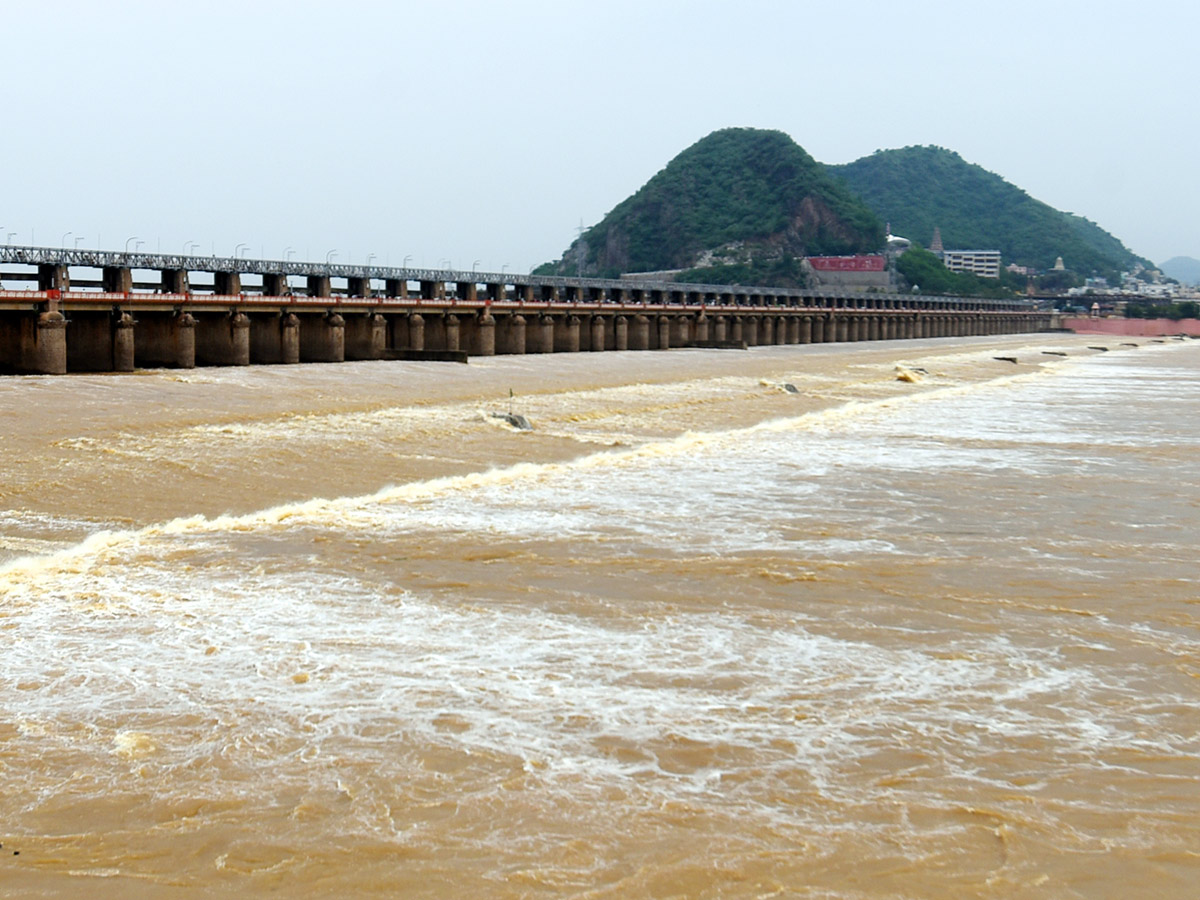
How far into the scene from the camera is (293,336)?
4794 cm

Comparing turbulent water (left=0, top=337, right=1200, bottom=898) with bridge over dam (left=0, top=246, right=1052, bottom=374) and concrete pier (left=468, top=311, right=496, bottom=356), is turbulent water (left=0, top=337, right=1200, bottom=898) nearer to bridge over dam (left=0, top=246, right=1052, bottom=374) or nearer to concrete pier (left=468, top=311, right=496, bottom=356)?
bridge over dam (left=0, top=246, right=1052, bottom=374)

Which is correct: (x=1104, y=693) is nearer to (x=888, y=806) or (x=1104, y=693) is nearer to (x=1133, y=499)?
(x=888, y=806)

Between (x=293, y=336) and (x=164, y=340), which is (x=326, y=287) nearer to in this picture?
(x=293, y=336)

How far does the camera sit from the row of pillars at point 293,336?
36219mm

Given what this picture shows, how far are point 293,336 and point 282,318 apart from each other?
31.3 inches

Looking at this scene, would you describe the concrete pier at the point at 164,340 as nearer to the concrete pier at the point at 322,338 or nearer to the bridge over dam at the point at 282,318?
the bridge over dam at the point at 282,318

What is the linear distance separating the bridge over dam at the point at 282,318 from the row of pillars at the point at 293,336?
0.15 feet

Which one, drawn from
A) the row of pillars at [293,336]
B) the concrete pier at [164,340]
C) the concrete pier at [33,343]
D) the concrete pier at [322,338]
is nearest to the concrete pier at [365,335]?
the row of pillars at [293,336]

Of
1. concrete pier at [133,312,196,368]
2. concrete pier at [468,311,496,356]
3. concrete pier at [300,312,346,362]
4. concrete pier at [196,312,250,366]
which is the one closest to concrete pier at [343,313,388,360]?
concrete pier at [300,312,346,362]

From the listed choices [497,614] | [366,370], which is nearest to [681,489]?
[497,614]

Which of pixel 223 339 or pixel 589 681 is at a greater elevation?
pixel 223 339

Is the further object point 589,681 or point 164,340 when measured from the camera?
point 164,340

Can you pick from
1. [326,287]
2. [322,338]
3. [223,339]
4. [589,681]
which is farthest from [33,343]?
[589,681]

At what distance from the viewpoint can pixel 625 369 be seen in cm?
5344
